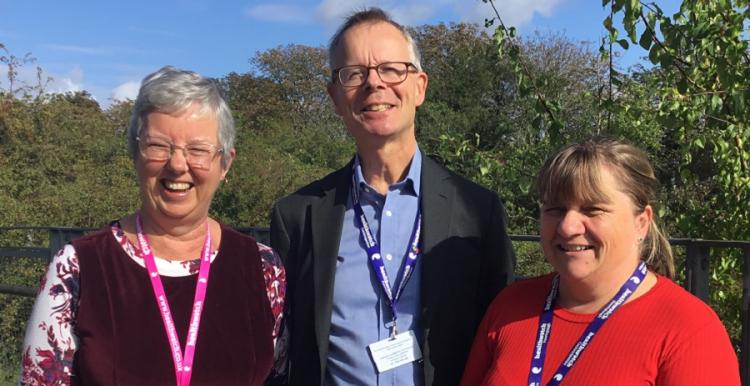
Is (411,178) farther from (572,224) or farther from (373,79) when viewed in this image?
(572,224)

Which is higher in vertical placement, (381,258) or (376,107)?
(376,107)

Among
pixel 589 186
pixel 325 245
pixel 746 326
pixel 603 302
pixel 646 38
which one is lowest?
pixel 746 326

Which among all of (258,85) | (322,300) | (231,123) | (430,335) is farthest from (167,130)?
(258,85)

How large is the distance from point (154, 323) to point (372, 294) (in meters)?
0.73

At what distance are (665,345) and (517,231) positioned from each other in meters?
8.24

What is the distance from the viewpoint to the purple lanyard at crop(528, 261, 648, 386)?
2111 millimetres

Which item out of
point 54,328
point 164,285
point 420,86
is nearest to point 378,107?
point 420,86

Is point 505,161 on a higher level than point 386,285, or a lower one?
higher

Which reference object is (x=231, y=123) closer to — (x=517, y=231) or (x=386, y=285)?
(x=386, y=285)

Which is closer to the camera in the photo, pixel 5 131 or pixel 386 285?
pixel 386 285

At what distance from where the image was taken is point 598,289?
219 cm

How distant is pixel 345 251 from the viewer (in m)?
2.62

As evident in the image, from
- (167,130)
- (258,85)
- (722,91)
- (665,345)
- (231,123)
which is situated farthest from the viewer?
(258,85)

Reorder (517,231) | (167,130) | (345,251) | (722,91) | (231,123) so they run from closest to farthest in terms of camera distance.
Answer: (167,130)
(231,123)
(345,251)
(722,91)
(517,231)
